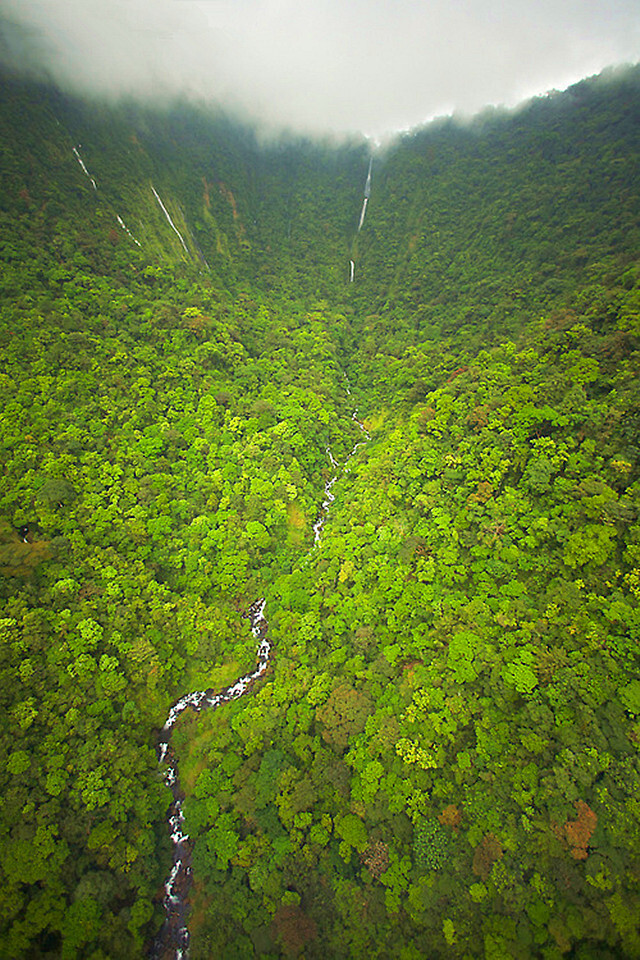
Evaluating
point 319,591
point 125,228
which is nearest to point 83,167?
point 125,228

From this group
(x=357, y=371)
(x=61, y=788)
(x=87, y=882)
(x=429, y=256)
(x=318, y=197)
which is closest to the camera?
(x=87, y=882)

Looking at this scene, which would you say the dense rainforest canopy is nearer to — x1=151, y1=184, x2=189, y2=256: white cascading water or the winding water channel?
the winding water channel

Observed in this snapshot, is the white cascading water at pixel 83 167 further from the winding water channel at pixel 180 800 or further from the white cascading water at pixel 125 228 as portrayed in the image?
the winding water channel at pixel 180 800

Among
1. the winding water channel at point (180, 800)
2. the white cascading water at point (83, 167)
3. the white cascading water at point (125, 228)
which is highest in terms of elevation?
the white cascading water at point (83, 167)

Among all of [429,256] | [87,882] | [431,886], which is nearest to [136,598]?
[87,882]

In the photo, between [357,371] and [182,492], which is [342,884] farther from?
[357,371]

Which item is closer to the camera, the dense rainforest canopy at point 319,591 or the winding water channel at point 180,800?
the dense rainforest canopy at point 319,591

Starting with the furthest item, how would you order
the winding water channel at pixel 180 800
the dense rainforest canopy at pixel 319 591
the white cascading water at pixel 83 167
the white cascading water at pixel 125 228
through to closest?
the white cascading water at pixel 83 167, the white cascading water at pixel 125 228, the winding water channel at pixel 180 800, the dense rainforest canopy at pixel 319 591

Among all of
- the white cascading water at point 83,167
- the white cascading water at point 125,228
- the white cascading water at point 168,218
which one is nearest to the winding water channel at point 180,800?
the white cascading water at point 125,228
